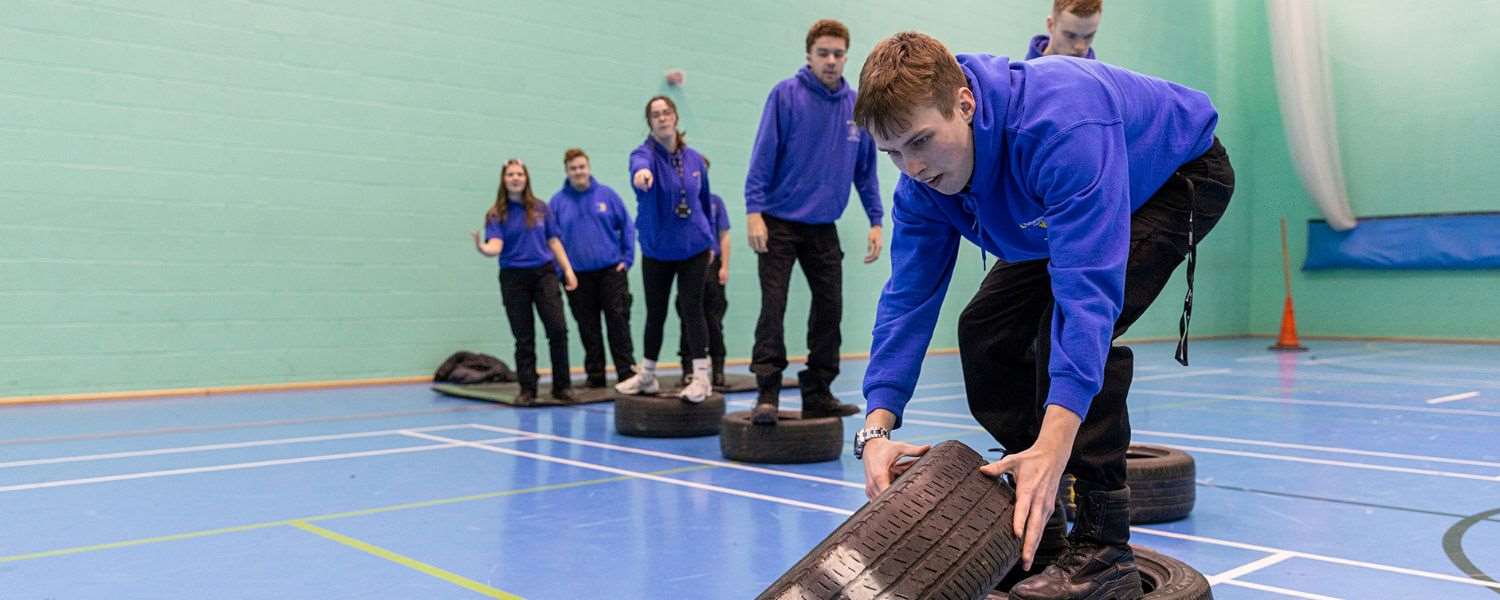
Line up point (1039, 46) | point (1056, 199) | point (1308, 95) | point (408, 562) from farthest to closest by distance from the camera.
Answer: point (1308, 95)
point (1039, 46)
point (408, 562)
point (1056, 199)

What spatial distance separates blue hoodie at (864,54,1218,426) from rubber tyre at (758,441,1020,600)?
0.67 feet

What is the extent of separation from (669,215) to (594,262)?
154cm

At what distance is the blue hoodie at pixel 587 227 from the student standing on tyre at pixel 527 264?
0.83ft

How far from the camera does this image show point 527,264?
278 inches

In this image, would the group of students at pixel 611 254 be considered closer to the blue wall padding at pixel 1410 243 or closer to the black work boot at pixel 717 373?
the black work boot at pixel 717 373

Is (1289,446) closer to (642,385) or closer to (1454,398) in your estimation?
(1454,398)

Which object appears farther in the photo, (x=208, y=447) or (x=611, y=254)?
(x=611, y=254)

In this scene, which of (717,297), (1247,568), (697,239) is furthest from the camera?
(717,297)

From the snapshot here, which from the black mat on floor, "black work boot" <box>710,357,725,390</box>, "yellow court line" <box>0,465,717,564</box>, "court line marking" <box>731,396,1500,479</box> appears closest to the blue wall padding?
"black work boot" <box>710,357,725,390</box>

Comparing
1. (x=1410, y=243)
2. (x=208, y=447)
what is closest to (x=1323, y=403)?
(x=208, y=447)

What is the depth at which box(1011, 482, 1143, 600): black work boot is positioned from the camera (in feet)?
6.83

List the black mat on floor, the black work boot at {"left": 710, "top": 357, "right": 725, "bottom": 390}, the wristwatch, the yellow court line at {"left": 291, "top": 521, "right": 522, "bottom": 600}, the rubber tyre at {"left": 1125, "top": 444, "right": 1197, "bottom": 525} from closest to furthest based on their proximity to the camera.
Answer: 1. the wristwatch
2. the yellow court line at {"left": 291, "top": 521, "right": 522, "bottom": 600}
3. the rubber tyre at {"left": 1125, "top": 444, "right": 1197, "bottom": 525}
4. the black mat on floor
5. the black work boot at {"left": 710, "top": 357, "right": 725, "bottom": 390}

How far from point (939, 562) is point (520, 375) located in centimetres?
538

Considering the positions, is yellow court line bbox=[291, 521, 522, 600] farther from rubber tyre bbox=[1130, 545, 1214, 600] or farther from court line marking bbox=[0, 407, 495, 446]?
court line marking bbox=[0, 407, 495, 446]
